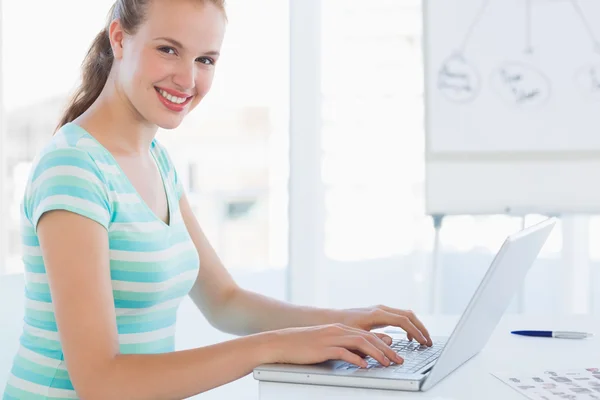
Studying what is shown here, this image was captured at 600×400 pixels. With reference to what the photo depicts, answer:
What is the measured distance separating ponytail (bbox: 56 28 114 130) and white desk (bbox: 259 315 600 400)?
2.14ft

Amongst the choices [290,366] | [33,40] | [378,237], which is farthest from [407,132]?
[290,366]

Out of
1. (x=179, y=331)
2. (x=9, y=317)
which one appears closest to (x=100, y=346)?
(x=9, y=317)

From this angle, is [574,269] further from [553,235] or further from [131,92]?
[131,92]

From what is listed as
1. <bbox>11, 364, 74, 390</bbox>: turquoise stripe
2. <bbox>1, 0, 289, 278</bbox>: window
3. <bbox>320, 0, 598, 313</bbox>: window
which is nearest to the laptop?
<bbox>11, 364, 74, 390</bbox>: turquoise stripe

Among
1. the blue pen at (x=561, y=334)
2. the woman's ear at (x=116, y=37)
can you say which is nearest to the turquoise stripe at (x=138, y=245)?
the woman's ear at (x=116, y=37)

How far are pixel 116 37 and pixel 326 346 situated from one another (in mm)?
631

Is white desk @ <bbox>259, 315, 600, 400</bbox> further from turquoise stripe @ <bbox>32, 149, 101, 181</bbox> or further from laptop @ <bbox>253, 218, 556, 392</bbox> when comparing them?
turquoise stripe @ <bbox>32, 149, 101, 181</bbox>

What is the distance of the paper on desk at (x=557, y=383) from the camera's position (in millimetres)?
843

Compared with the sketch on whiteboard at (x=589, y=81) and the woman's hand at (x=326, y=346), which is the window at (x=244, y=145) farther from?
the woman's hand at (x=326, y=346)

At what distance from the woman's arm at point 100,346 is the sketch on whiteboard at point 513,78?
158 cm

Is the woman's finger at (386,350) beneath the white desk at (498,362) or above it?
above

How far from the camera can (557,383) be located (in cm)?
90

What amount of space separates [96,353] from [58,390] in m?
0.21

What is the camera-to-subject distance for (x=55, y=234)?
999mm
